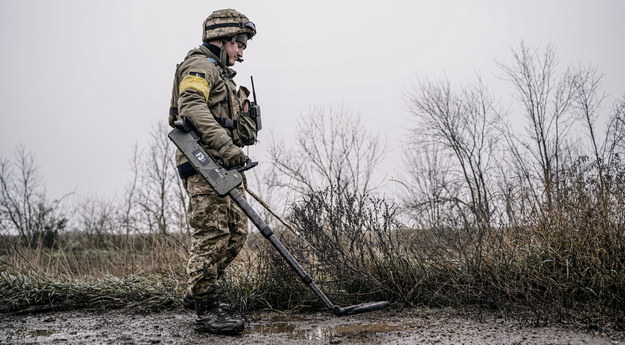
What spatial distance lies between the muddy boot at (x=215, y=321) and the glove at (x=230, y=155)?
3.23 feet

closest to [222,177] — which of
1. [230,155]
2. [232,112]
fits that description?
[230,155]

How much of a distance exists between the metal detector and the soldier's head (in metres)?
0.73

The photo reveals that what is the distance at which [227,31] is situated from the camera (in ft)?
10.7

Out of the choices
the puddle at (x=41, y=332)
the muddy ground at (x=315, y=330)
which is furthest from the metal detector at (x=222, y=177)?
the puddle at (x=41, y=332)

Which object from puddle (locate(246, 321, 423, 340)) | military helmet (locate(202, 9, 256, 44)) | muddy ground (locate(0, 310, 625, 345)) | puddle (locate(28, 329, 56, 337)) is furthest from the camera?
military helmet (locate(202, 9, 256, 44))

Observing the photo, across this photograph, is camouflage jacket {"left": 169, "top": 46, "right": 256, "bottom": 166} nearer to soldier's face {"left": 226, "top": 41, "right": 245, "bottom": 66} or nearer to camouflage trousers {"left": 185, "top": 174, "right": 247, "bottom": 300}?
soldier's face {"left": 226, "top": 41, "right": 245, "bottom": 66}

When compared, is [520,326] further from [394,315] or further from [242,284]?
[242,284]

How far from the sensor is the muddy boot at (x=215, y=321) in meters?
2.83

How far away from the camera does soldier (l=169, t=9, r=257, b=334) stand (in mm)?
2885

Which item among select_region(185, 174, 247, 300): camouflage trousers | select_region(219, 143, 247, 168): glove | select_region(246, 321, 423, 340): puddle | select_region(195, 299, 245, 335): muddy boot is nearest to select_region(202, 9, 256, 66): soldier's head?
select_region(219, 143, 247, 168): glove

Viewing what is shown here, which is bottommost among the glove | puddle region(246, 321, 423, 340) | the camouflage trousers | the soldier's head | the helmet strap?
puddle region(246, 321, 423, 340)

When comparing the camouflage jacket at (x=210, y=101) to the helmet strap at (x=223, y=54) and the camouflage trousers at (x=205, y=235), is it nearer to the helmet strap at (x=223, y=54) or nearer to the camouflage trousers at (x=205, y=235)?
the helmet strap at (x=223, y=54)

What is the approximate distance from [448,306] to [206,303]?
5.99 ft

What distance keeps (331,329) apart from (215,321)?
0.78m
